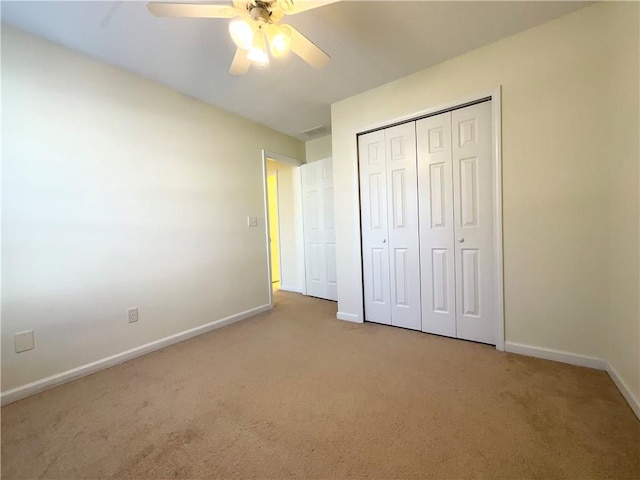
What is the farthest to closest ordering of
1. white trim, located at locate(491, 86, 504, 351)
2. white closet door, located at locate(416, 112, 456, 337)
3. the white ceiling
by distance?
white closet door, located at locate(416, 112, 456, 337) → white trim, located at locate(491, 86, 504, 351) → the white ceiling

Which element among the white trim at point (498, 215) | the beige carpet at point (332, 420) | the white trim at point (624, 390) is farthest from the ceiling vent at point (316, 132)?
the white trim at point (624, 390)

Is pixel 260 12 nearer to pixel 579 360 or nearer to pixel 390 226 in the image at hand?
pixel 390 226

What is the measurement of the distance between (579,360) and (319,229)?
2976 millimetres

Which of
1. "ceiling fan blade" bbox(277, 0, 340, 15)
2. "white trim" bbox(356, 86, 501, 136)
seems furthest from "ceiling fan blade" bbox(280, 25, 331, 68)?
"white trim" bbox(356, 86, 501, 136)

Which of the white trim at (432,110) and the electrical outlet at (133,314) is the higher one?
the white trim at (432,110)

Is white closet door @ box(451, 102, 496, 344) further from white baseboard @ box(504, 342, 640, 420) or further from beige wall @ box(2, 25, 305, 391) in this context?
beige wall @ box(2, 25, 305, 391)

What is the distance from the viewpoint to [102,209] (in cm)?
208

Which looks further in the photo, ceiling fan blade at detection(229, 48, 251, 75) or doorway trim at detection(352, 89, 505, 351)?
doorway trim at detection(352, 89, 505, 351)

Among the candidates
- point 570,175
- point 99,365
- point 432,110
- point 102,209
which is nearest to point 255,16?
point 432,110

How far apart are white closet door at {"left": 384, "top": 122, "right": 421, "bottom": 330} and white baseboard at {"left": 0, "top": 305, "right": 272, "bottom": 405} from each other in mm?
1898

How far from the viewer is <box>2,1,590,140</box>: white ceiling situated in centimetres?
167

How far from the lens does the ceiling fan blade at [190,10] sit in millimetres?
1238

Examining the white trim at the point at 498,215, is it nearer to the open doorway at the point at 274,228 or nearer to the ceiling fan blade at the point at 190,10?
the ceiling fan blade at the point at 190,10

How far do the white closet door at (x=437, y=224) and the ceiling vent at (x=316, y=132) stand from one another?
1.53m
